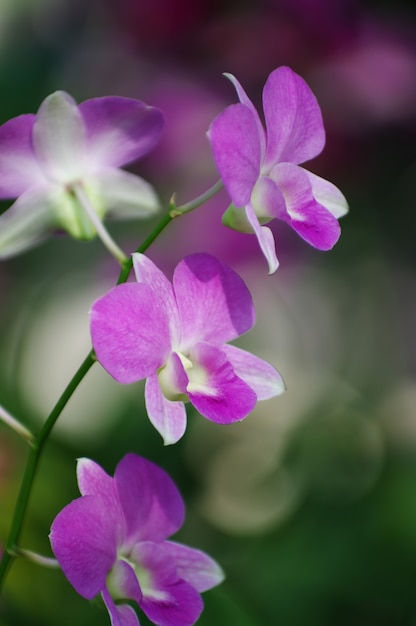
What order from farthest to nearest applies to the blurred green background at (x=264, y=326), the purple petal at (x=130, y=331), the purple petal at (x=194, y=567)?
1. the blurred green background at (x=264, y=326)
2. the purple petal at (x=194, y=567)
3. the purple petal at (x=130, y=331)

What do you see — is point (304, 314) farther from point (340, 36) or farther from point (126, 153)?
point (126, 153)

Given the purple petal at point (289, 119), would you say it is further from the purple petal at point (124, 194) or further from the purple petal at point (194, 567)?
the purple petal at point (194, 567)

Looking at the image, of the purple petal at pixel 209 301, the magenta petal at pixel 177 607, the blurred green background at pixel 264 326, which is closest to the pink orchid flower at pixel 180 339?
the purple petal at pixel 209 301

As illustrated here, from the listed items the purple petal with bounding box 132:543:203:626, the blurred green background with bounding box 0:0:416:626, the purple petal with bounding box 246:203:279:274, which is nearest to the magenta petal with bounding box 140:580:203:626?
the purple petal with bounding box 132:543:203:626

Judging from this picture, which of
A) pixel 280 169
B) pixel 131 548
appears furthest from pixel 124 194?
pixel 131 548

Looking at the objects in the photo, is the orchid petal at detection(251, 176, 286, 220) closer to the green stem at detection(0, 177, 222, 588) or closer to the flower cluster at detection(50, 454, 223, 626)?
the green stem at detection(0, 177, 222, 588)

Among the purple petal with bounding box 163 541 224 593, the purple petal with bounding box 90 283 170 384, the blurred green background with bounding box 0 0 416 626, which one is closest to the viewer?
the purple petal with bounding box 90 283 170 384
